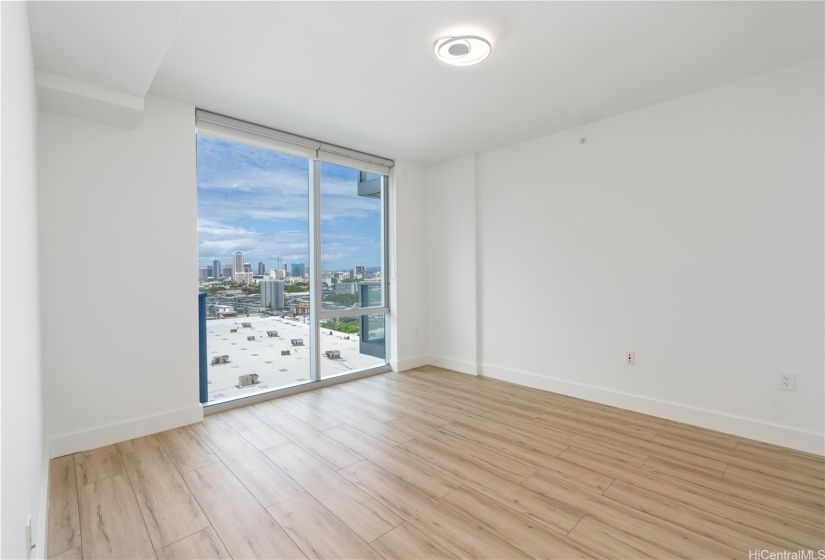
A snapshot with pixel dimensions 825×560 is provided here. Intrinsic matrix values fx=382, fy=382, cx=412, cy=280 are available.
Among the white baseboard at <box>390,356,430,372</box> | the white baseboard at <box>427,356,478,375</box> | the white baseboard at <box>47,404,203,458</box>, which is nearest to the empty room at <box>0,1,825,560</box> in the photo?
the white baseboard at <box>47,404,203,458</box>

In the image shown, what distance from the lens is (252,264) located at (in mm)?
3641

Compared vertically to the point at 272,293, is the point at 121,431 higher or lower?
lower

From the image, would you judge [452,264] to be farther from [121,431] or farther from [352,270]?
[121,431]

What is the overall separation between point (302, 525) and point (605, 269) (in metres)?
3.13

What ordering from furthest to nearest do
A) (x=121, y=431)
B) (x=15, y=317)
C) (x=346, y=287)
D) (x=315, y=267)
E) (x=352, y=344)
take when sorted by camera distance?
(x=352, y=344) < (x=346, y=287) < (x=315, y=267) < (x=121, y=431) < (x=15, y=317)

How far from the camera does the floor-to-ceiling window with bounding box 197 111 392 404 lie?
3477 mm

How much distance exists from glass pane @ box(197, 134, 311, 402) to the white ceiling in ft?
1.77

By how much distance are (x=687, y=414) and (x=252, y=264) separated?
13.0 ft

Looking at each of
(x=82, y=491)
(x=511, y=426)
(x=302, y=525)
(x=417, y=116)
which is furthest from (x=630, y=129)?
(x=82, y=491)

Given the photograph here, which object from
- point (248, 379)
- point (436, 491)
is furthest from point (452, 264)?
point (436, 491)

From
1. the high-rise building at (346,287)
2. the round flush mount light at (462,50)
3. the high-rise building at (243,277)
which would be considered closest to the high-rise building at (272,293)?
the high-rise building at (243,277)

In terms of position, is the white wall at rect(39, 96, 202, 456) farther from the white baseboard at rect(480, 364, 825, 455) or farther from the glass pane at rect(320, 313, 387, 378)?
the white baseboard at rect(480, 364, 825, 455)

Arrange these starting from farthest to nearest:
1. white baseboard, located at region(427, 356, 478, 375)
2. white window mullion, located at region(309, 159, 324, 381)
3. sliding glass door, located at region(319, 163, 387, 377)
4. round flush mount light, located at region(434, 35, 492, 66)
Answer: white baseboard, located at region(427, 356, 478, 375), sliding glass door, located at region(319, 163, 387, 377), white window mullion, located at region(309, 159, 324, 381), round flush mount light, located at region(434, 35, 492, 66)

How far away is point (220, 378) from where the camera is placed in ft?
11.5
